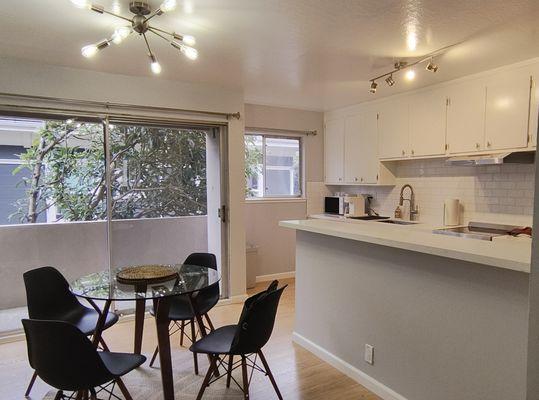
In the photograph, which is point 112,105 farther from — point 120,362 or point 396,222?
point 396,222

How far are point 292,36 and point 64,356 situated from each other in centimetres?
238

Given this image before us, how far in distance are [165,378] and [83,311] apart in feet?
3.05

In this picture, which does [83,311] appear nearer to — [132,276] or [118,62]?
[132,276]

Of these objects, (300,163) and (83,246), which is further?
(300,163)

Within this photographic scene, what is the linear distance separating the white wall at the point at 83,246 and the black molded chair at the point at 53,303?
1095 mm

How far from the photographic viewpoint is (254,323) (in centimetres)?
198

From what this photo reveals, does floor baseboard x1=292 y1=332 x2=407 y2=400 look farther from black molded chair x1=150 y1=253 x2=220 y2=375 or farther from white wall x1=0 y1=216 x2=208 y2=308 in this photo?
white wall x1=0 y1=216 x2=208 y2=308

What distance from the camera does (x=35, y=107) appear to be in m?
3.23

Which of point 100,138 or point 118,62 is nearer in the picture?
point 118,62

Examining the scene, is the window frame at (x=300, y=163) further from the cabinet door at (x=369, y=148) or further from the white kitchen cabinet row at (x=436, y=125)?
the cabinet door at (x=369, y=148)

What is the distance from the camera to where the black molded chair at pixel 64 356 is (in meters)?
1.63

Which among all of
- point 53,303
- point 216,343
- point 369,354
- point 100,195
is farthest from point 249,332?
point 100,195

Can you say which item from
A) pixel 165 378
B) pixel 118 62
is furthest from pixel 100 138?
pixel 165 378

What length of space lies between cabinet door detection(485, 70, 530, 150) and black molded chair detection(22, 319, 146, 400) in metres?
3.52
